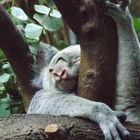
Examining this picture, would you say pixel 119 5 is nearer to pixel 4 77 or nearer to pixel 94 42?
pixel 94 42

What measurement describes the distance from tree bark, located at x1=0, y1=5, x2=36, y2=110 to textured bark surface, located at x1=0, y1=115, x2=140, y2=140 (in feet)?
2.22

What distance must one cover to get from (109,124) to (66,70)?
44 cm

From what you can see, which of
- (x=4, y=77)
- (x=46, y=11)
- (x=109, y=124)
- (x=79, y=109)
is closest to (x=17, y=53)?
(x=4, y=77)

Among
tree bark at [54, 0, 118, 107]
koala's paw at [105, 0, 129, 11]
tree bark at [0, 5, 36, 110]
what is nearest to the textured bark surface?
tree bark at [54, 0, 118, 107]

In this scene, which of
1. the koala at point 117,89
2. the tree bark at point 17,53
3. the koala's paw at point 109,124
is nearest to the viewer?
the koala's paw at point 109,124

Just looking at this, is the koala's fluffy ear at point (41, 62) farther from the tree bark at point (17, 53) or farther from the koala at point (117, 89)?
the koala at point (117, 89)

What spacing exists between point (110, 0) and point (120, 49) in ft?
0.77

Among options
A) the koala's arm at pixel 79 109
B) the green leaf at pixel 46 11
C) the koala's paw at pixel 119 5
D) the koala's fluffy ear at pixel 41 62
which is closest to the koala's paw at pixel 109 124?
the koala's arm at pixel 79 109

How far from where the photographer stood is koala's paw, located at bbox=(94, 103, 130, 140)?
180 cm

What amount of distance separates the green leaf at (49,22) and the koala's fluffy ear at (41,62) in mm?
169

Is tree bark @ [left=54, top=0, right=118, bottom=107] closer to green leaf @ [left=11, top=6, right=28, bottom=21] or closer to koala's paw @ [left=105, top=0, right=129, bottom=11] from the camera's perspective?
koala's paw @ [left=105, top=0, right=129, bottom=11]

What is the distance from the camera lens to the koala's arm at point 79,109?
1.83 meters

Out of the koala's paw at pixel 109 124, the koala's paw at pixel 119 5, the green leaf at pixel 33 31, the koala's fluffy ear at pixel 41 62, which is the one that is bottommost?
the koala's paw at pixel 109 124

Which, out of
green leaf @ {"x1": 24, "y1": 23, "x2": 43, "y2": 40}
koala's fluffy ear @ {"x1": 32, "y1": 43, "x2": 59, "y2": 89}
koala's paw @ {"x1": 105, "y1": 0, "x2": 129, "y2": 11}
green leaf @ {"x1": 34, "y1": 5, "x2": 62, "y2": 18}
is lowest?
koala's fluffy ear @ {"x1": 32, "y1": 43, "x2": 59, "y2": 89}
